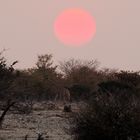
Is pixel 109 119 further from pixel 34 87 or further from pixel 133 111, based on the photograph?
pixel 34 87

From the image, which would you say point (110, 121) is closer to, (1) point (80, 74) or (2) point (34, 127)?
(2) point (34, 127)

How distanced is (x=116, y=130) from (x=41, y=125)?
9.47 metres

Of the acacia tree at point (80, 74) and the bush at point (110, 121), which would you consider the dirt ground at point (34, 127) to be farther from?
the acacia tree at point (80, 74)

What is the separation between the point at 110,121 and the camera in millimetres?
14969

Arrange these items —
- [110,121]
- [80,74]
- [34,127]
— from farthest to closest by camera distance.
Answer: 1. [80,74]
2. [34,127]
3. [110,121]

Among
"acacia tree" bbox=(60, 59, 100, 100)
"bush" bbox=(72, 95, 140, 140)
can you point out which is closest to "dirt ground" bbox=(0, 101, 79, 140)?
"bush" bbox=(72, 95, 140, 140)

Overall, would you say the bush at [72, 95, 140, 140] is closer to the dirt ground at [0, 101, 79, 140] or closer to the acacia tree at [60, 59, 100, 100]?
the dirt ground at [0, 101, 79, 140]

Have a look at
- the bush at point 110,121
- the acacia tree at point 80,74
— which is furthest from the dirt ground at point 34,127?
the acacia tree at point 80,74

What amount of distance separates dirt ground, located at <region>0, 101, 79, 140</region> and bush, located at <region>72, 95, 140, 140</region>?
2.95m

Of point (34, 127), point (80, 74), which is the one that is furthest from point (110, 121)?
point (80, 74)

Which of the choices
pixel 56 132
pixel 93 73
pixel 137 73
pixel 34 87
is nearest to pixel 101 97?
pixel 56 132

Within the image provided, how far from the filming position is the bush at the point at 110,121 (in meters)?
14.9

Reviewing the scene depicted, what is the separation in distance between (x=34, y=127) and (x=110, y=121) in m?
8.16

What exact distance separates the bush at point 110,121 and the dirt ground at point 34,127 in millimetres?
2953
